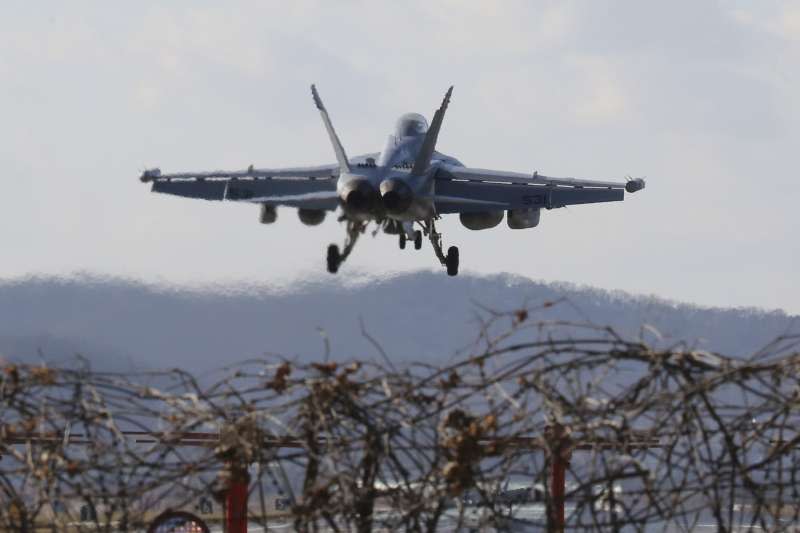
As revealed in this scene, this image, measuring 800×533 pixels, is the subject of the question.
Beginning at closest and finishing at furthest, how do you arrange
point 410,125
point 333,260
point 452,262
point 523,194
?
point 333,260, point 410,125, point 523,194, point 452,262

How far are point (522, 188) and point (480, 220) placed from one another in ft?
6.04

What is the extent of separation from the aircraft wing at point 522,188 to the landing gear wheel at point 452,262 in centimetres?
181

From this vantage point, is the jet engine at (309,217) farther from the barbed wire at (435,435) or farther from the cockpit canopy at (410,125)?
the barbed wire at (435,435)

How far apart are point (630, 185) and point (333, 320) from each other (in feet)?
30.5

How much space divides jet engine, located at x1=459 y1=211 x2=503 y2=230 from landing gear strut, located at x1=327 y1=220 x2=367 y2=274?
3620mm

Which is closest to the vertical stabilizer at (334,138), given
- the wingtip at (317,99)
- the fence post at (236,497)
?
the wingtip at (317,99)

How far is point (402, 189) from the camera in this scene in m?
34.2

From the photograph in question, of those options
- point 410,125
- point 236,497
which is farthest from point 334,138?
point 236,497

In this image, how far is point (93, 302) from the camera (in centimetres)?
3772

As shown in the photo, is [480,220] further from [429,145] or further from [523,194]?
[429,145]

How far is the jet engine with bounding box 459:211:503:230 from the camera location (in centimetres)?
4059

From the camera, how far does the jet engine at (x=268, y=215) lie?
4003 centimetres

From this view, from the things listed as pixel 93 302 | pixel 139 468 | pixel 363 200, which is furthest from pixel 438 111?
pixel 139 468

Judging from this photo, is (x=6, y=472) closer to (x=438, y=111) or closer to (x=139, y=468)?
(x=139, y=468)
